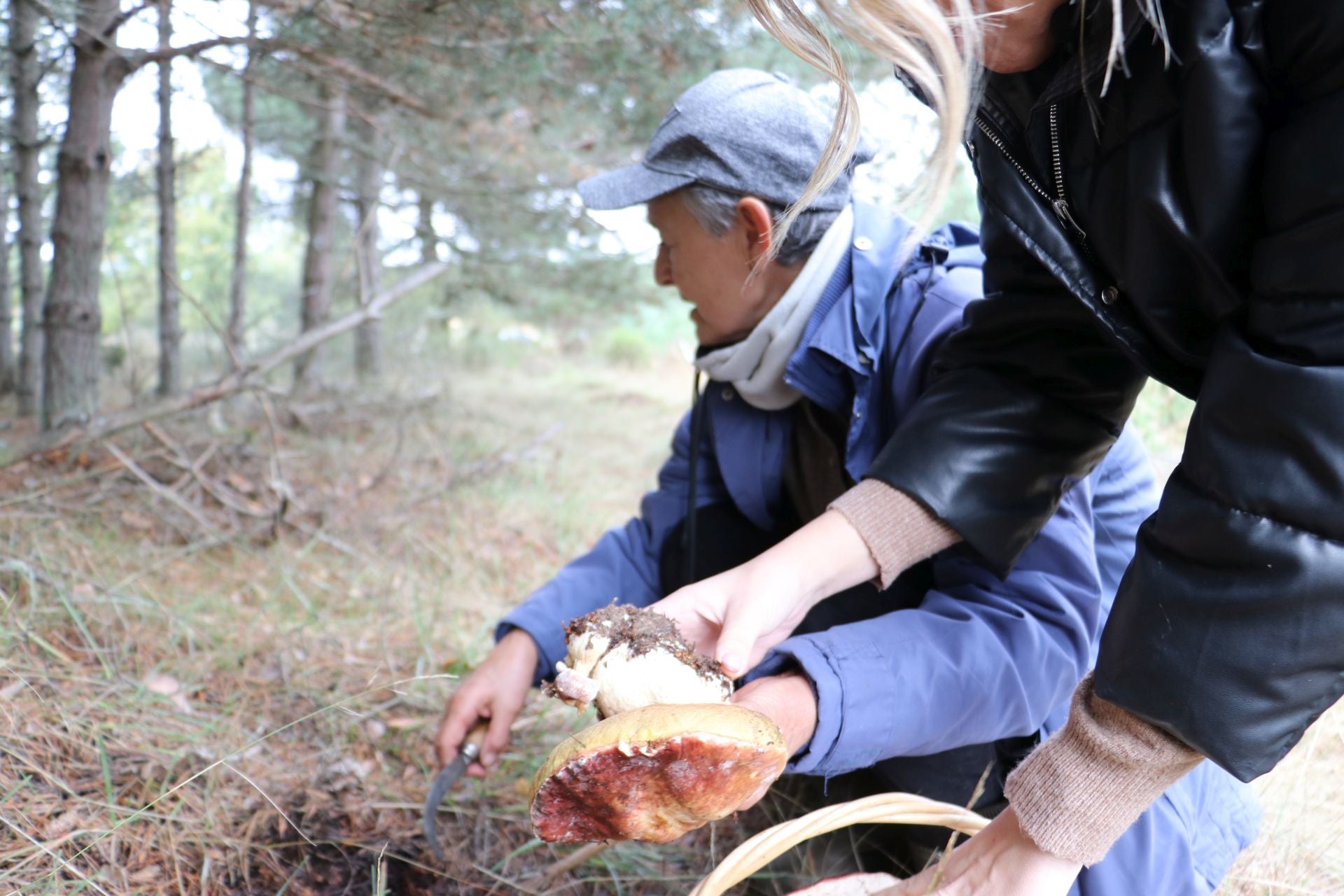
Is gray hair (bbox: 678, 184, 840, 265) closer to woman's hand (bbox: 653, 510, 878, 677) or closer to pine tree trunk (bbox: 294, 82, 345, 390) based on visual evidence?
woman's hand (bbox: 653, 510, 878, 677)

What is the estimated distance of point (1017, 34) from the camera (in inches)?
40.8

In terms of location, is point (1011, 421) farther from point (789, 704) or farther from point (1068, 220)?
point (789, 704)

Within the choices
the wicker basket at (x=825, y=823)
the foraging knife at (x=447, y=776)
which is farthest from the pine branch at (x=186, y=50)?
the wicker basket at (x=825, y=823)

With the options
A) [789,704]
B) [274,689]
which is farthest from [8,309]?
[789,704]

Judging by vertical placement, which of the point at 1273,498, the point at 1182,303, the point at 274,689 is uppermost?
the point at 1182,303

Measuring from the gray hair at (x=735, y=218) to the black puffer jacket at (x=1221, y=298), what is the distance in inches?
25.5

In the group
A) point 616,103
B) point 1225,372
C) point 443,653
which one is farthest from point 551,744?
point 616,103

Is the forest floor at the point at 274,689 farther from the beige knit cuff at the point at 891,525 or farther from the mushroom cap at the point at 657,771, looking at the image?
the beige knit cuff at the point at 891,525

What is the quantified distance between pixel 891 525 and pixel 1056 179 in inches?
22.6

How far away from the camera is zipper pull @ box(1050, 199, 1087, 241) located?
3.61 ft

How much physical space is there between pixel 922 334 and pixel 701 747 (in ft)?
3.41

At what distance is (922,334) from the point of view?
1684 mm

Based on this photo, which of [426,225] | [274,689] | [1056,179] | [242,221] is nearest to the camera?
[1056,179]

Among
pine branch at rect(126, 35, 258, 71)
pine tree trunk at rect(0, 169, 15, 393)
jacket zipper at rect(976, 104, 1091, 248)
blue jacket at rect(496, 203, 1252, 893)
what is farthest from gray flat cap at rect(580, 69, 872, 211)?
pine tree trunk at rect(0, 169, 15, 393)
